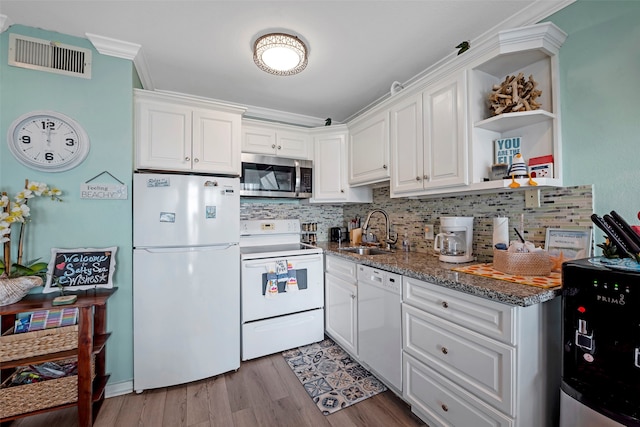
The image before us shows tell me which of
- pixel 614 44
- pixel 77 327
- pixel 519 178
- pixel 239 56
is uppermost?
pixel 239 56

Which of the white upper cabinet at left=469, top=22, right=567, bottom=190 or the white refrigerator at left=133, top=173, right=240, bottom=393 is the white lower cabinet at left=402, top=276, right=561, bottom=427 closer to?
the white upper cabinet at left=469, top=22, right=567, bottom=190

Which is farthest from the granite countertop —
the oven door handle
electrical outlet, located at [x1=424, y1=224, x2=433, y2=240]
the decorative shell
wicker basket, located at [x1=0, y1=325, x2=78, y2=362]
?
the decorative shell

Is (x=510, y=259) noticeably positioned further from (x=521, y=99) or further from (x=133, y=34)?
(x=133, y=34)

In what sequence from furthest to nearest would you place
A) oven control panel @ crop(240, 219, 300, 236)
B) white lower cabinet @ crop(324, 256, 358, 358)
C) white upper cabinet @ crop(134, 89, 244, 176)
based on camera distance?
oven control panel @ crop(240, 219, 300, 236), white lower cabinet @ crop(324, 256, 358, 358), white upper cabinet @ crop(134, 89, 244, 176)

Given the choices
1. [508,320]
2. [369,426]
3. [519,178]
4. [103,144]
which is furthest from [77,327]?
[519,178]

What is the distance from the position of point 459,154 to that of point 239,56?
1.69 m

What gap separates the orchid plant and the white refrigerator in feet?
1.54

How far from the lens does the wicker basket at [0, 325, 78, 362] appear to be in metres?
1.39

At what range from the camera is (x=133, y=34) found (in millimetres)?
1714

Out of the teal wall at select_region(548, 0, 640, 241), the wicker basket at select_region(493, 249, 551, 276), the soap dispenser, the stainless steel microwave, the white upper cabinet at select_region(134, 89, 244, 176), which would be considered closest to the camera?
the teal wall at select_region(548, 0, 640, 241)

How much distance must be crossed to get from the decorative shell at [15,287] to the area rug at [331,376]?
175cm

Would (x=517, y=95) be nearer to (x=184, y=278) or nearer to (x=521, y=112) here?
(x=521, y=112)

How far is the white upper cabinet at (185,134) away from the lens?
196 cm

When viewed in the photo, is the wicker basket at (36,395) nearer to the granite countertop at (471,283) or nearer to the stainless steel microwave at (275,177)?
the stainless steel microwave at (275,177)
